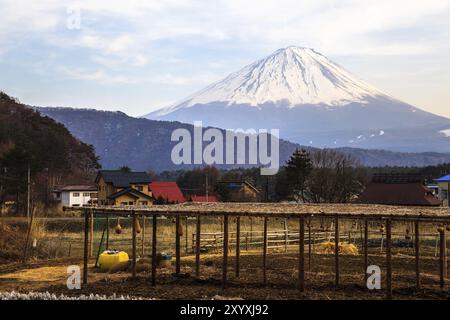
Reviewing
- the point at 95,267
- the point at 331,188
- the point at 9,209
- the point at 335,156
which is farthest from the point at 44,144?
the point at 95,267

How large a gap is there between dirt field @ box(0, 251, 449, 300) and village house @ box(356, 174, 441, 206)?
2230cm

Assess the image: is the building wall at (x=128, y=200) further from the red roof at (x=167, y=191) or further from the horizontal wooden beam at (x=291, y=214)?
the horizontal wooden beam at (x=291, y=214)

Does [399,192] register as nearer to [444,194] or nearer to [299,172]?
[299,172]

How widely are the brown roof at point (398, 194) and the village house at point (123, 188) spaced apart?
1554 cm

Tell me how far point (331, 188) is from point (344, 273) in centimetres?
3216

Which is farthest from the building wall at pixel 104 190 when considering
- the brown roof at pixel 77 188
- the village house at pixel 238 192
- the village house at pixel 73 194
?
the village house at pixel 238 192

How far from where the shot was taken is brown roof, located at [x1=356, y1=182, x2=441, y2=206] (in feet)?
130

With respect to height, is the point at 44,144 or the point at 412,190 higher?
the point at 44,144

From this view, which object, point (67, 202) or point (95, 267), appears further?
point (67, 202)

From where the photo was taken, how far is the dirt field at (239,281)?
1191cm

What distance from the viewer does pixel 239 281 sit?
1367cm

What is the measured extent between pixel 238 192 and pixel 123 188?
997 centimetres

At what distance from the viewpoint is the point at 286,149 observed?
142500 mm
